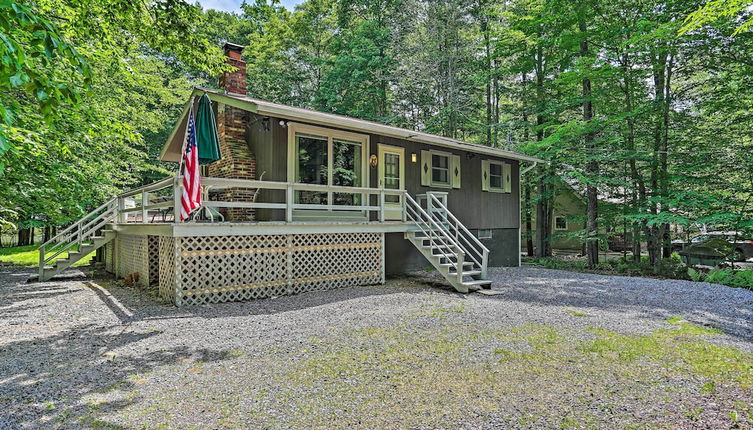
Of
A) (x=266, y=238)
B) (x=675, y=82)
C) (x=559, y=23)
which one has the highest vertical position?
(x=559, y=23)

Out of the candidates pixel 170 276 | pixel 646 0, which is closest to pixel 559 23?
pixel 646 0

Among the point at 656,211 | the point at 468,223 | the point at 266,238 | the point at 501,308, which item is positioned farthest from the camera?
the point at 656,211

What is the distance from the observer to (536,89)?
57.5 feet

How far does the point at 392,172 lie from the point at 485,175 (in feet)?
12.2

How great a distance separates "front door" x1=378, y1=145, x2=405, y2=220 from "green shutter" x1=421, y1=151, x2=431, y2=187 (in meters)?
0.70

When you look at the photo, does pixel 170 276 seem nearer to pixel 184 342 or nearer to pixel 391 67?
pixel 184 342

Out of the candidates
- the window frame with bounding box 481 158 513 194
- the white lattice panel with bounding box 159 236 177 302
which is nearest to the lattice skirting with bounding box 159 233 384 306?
the white lattice panel with bounding box 159 236 177 302

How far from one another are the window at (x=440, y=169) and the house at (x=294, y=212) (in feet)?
0.09

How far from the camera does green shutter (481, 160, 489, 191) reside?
12250 millimetres

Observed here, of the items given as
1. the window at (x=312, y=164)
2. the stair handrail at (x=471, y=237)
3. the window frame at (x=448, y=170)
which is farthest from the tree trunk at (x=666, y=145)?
the window at (x=312, y=164)

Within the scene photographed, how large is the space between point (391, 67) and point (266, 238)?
55.0ft

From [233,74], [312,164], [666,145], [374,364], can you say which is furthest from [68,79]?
[666,145]

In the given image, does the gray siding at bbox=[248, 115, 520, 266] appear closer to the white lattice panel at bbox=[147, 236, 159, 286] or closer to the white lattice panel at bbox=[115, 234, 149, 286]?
the white lattice panel at bbox=[147, 236, 159, 286]

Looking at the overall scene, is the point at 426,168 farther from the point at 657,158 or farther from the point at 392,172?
the point at 657,158
